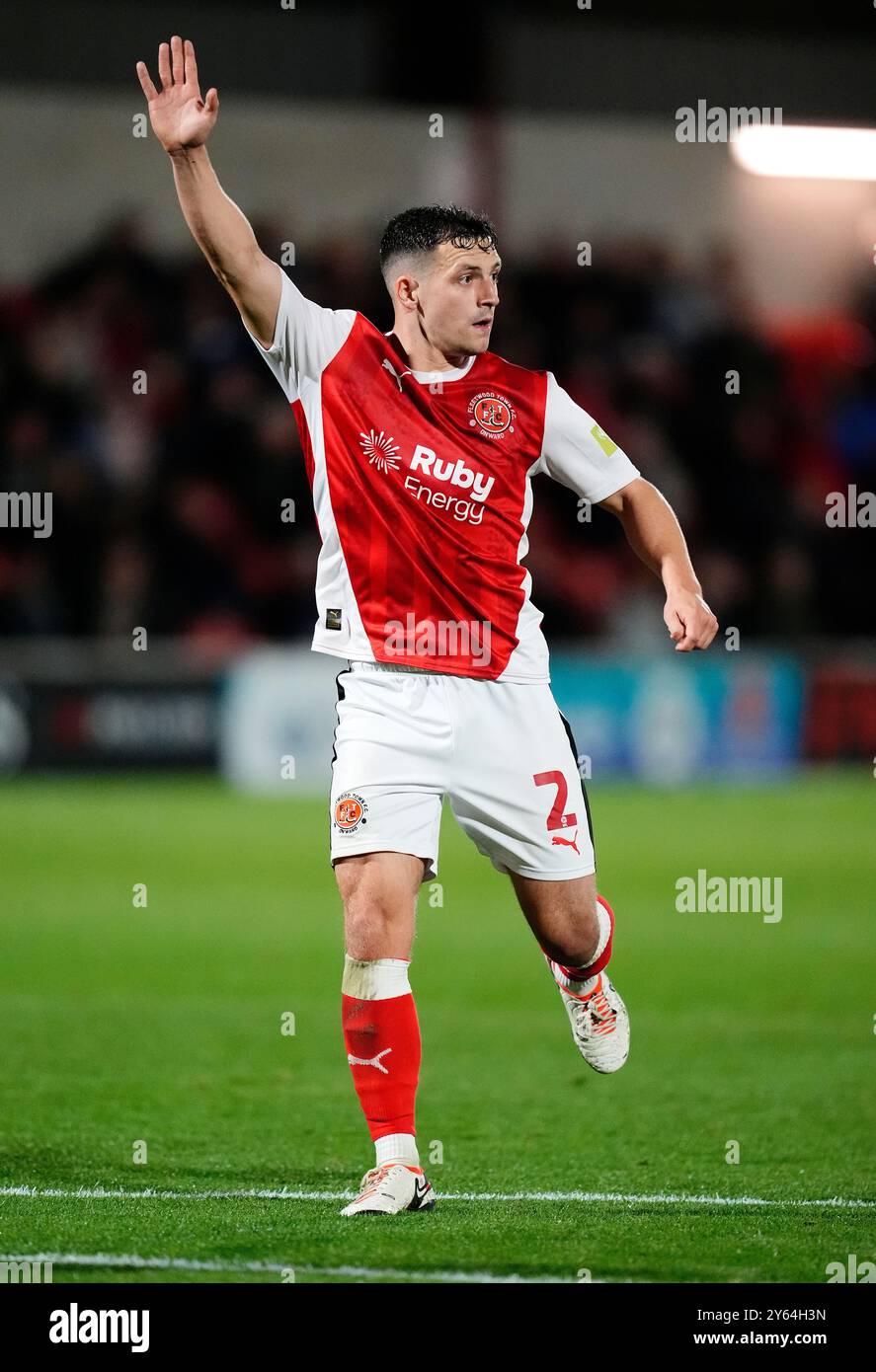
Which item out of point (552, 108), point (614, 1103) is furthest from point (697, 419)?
point (614, 1103)

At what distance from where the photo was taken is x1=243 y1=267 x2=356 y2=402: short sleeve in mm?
4805

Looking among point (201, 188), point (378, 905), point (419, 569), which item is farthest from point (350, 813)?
point (201, 188)

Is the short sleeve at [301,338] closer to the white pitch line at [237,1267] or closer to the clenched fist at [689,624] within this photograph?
the clenched fist at [689,624]

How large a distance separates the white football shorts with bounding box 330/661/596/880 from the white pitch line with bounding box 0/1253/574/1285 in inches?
40.8

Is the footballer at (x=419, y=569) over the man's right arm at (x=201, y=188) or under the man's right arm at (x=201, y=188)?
under

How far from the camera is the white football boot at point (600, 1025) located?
17.9 feet

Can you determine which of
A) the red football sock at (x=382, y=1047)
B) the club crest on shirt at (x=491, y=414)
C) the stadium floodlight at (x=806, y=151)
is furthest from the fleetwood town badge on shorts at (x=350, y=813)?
the stadium floodlight at (x=806, y=151)

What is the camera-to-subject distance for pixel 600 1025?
215 inches

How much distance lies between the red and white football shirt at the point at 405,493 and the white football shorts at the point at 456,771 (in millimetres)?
70

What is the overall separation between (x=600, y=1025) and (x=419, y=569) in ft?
4.82

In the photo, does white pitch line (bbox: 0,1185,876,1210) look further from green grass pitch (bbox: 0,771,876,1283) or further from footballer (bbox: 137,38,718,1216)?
footballer (bbox: 137,38,718,1216)

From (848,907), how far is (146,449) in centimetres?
915

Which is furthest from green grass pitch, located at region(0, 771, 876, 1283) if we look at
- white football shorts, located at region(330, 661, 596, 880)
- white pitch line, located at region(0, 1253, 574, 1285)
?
white football shorts, located at region(330, 661, 596, 880)

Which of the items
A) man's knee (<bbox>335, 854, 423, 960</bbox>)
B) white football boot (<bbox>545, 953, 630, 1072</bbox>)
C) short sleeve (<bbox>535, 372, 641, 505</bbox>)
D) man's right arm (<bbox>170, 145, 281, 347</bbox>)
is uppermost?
man's right arm (<bbox>170, 145, 281, 347</bbox>)
